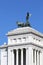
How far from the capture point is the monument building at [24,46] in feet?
238

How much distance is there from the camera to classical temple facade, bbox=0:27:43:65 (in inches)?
2854

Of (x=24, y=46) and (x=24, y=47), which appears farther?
(x=24, y=46)

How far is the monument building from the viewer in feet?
238

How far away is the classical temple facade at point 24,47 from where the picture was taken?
72.5 metres

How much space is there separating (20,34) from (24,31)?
117 cm

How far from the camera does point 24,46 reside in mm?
73062

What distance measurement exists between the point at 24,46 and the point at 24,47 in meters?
0.23

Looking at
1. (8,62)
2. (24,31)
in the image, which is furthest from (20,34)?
(8,62)

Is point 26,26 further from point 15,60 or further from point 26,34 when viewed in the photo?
point 15,60

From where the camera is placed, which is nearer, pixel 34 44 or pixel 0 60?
pixel 34 44

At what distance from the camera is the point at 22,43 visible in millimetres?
73438

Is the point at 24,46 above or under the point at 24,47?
above

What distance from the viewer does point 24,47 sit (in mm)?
72938

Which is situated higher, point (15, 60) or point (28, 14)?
point (28, 14)
